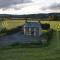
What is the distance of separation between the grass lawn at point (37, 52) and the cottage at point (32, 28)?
200 mm

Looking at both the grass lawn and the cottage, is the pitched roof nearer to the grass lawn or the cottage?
the cottage

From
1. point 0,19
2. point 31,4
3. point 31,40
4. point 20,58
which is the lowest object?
point 20,58

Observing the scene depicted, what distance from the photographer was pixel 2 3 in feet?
10.3

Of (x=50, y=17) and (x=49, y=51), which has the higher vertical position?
(x=50, y=17)

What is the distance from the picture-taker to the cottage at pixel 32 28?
3119 millimetres

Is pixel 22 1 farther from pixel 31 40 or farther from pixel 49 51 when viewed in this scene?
pixel 49 51

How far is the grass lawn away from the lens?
10.2 feet

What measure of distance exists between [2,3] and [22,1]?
27 centimetres

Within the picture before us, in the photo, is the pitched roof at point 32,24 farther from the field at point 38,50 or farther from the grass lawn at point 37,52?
the grass lawn at point 37,52

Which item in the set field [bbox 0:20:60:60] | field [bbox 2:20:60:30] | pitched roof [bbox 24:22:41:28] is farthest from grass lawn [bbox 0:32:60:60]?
pitched roof [bbox 24:22:41:28]

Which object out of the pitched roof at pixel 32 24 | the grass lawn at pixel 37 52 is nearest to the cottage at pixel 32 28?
the pitched roof at pixel 32 24

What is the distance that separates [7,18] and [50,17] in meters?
0.56

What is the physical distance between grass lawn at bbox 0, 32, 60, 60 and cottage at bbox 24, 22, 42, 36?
0.20 meters

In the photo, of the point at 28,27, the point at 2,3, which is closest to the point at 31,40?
the point at 28,27
